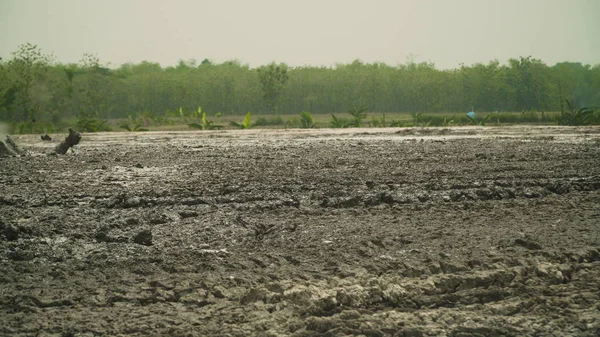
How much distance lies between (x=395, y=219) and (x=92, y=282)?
7.76ft

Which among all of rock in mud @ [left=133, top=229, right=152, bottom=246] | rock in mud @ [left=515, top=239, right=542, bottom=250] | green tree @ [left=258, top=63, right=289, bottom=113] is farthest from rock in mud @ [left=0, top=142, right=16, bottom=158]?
green tree @ [left=258, top=63, right=289, bottom=113]

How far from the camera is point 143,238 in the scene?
424 cm

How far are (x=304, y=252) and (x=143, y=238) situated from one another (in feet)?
3.78

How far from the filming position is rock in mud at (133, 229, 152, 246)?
13.8 feet

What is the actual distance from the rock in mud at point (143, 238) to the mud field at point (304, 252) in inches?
1.1

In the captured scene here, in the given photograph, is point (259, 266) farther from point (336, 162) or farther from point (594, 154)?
point (594, 154)

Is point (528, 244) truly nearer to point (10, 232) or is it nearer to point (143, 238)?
point (143, 238)

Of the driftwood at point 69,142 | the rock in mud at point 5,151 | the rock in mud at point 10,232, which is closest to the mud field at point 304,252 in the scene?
the rock in mud at point 10,232

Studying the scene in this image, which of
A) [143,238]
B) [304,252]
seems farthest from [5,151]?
[304,252]

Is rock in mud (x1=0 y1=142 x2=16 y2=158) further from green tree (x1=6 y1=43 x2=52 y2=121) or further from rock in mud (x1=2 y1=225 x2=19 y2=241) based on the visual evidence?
green tree (x1=6 y1=43 x2=52 y2=121)

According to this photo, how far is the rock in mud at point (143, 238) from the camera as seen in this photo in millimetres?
4203

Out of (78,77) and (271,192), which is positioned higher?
(78,77)

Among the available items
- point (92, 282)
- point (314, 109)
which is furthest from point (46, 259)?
point (314, 109)

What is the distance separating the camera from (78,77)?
1732 inches
